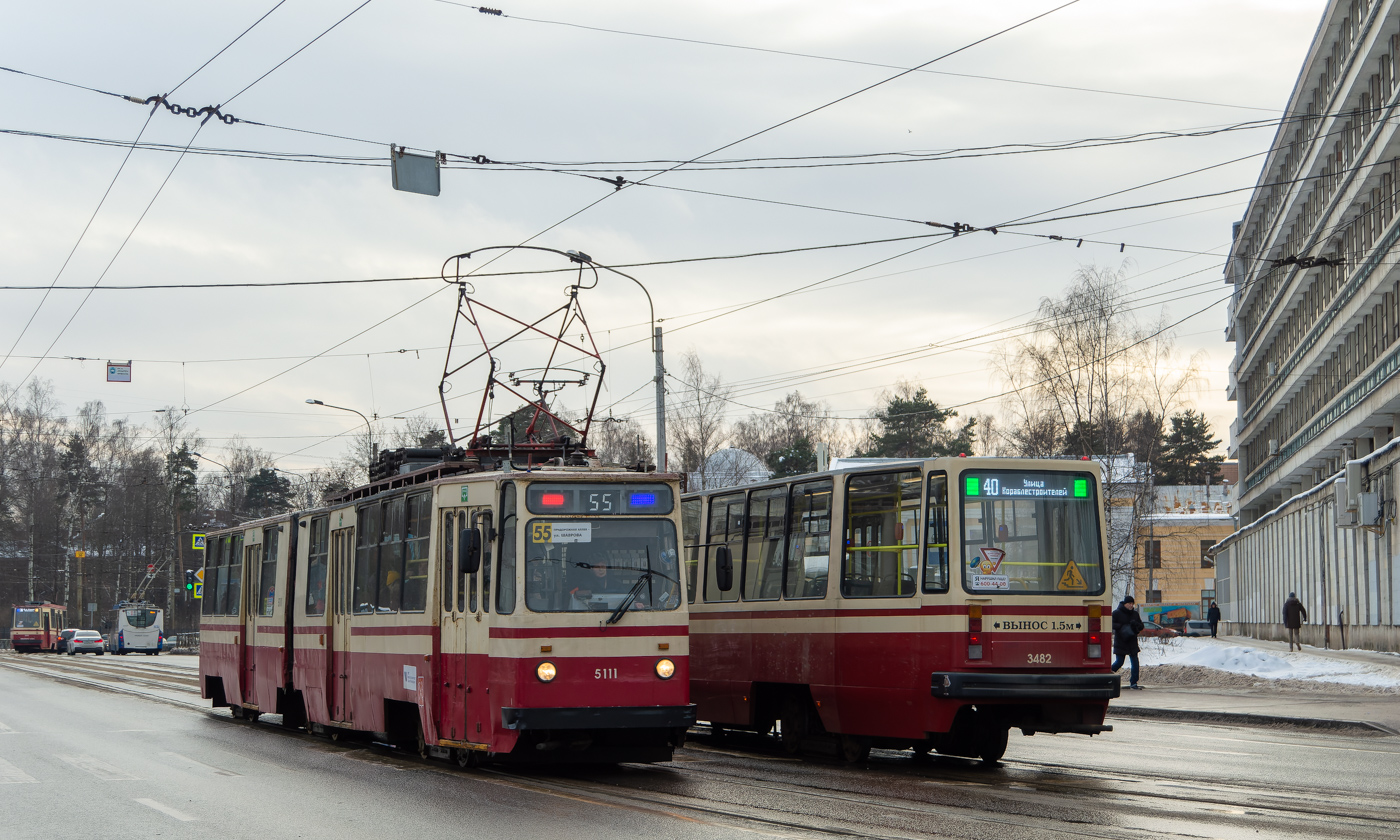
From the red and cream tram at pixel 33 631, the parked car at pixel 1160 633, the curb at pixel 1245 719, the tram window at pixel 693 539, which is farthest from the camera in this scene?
the red and cream tram at pixel 33 631

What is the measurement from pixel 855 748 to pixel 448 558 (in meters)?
4.33

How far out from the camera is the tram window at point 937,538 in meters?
14.0

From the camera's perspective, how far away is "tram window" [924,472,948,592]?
14.0m

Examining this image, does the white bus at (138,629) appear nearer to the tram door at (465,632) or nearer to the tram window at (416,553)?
the tram window at (416,553)

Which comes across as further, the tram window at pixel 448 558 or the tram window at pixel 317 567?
the tram window at pixel 317 567

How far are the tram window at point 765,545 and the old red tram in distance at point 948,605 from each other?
0.35 metres

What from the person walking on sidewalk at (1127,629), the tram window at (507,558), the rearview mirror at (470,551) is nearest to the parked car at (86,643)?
the person walking on sidewalk at (1127,629)

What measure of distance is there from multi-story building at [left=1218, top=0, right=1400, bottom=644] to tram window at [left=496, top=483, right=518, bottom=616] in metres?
15.9

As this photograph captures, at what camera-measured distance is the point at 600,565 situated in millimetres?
13844

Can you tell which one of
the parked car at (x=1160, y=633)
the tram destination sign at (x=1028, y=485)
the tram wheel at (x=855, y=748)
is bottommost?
the tram wheel at (x=855, y=748)

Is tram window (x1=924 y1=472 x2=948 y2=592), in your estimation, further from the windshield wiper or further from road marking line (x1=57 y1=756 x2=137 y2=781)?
road marking line (x1=57 y1=756 x2=137 y2=781)

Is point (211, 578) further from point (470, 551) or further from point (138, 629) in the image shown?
point (138, 629)

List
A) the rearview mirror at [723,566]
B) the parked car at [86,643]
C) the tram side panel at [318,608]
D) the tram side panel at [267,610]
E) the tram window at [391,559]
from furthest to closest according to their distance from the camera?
the parked car at [86,643] → the tram side panel at [267,610] → the tram side panel at [318,608] → the tram window at [391,559] → the rearview mirror at [723,566]

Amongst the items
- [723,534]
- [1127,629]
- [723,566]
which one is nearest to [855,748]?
[723,566]
